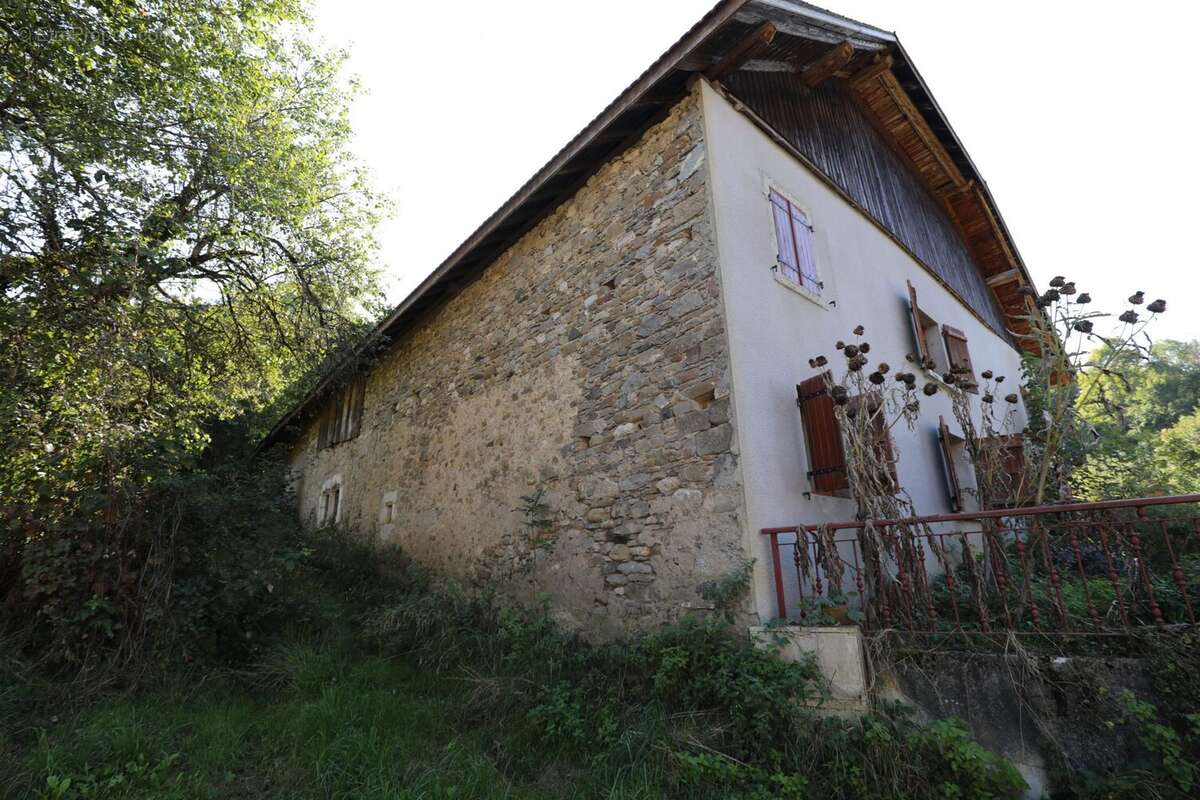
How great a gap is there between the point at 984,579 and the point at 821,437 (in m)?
1.41

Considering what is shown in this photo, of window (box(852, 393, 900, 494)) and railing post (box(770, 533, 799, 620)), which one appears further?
window (box(852, 393, 900, 494))

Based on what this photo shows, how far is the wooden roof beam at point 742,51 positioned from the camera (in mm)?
4801

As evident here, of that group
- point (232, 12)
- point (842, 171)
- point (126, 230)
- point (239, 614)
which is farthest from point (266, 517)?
point (842, 171)

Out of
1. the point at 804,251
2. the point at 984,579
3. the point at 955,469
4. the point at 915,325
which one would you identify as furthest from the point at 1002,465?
the point at 804,251

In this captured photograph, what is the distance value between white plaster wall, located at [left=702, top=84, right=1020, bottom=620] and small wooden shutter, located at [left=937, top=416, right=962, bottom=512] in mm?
98

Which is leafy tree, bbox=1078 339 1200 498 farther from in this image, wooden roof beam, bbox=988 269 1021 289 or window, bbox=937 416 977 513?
wooden roof beam, bbox=988 269 1021 289

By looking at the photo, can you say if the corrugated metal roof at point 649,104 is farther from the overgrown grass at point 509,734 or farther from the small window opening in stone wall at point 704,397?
the overgrown grass at point 509,734

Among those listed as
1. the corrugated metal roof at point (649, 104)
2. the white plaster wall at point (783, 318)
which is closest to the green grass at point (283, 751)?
the white plaster wall at point (783, 318)

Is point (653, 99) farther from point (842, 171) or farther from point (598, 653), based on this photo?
point (598, 653)

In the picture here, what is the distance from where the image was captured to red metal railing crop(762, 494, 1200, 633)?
3.09m

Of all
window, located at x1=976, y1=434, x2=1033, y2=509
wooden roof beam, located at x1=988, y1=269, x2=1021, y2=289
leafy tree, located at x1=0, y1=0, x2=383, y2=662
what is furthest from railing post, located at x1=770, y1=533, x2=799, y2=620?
wooden roof beam, located at x1=988, y1=269, x2=1021, y2=289

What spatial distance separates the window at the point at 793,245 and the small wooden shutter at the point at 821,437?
1.15 meters

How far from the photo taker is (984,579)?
150 inches

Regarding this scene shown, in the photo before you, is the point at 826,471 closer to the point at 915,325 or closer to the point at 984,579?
the point at 984,579
